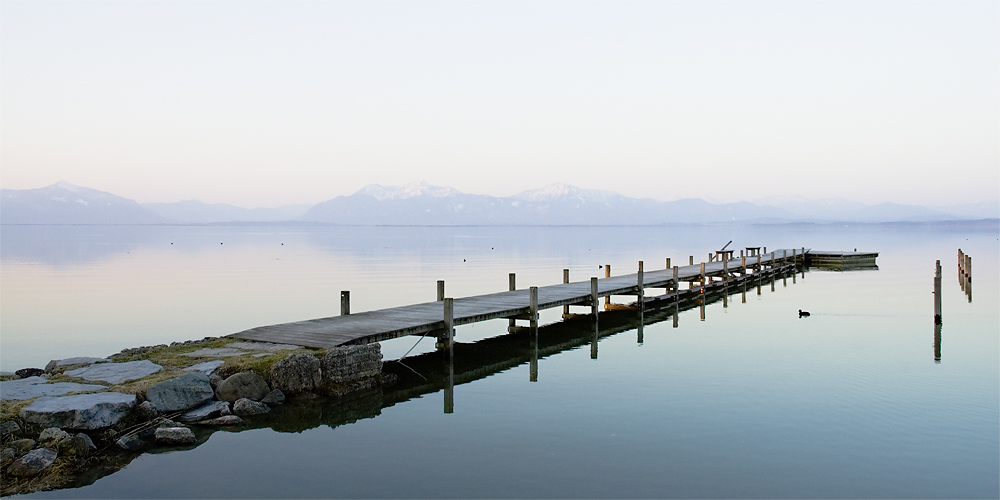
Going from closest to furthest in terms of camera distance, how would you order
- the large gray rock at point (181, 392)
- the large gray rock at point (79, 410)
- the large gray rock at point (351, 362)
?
the large gray rock at point (79, 410)
the large gray rock at point (181, 392)
the large gray rock at point (351, 362)

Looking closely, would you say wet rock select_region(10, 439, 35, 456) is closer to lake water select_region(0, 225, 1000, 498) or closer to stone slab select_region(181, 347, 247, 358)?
Answer: lake water select_region(0, 225, 1000, 498)

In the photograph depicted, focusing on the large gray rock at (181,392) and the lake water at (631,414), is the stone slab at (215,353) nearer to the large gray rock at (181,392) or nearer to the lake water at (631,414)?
the large gray rock at (181,392)

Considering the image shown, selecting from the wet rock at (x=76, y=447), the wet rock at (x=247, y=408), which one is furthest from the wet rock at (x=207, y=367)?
the wet rock at (x=76, y=447)

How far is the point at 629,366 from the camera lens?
19641 mm

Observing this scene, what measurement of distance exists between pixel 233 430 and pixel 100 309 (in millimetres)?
22836

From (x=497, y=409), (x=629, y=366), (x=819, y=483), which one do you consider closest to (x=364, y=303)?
(x=629, y=366)

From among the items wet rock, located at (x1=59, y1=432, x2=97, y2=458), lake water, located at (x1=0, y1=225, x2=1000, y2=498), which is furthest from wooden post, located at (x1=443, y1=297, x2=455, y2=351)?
wet rock, located at (x1=59, y1=432, x2=97, y2=458)

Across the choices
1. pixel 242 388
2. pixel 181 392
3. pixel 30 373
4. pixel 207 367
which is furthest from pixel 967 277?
pixel 30 373

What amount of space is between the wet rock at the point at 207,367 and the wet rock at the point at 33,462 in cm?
372

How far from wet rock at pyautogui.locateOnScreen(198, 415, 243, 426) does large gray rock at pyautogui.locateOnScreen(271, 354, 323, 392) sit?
4.90 ft

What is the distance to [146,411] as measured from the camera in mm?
12328

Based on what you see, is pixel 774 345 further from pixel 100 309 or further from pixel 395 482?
pixel 100 309

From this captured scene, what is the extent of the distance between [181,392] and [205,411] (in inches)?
21.9

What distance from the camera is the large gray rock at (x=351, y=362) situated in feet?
49.8
